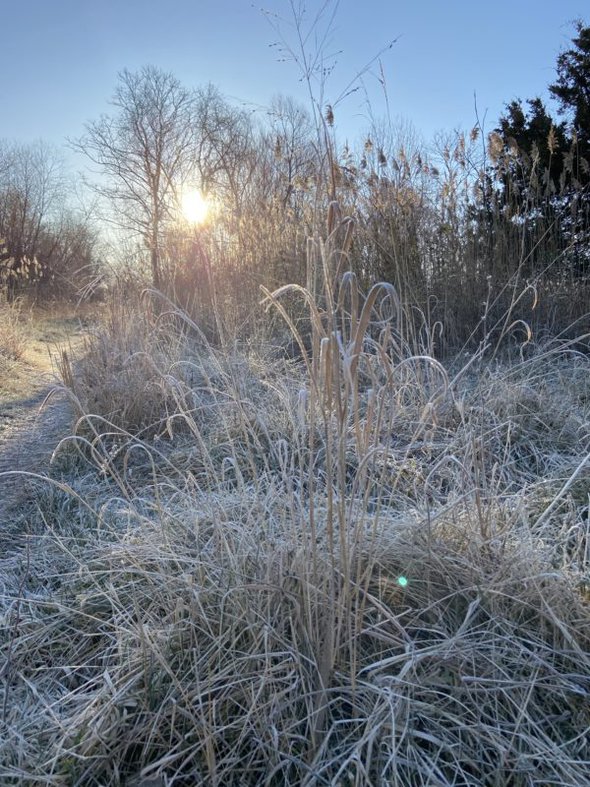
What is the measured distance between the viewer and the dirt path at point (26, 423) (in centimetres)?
221

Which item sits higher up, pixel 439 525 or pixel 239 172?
pixel 239 172

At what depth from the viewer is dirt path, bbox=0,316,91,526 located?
2.21m

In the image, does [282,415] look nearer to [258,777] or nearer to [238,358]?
[238,358]

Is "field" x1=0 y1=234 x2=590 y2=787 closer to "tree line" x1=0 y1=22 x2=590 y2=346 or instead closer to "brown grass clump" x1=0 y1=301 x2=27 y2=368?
"tree line" x1=0 y1=22 x2=590 y2=346

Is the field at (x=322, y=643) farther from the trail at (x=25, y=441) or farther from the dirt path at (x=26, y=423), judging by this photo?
the trail at (x=25, y=441)

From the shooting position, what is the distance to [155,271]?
230 inches

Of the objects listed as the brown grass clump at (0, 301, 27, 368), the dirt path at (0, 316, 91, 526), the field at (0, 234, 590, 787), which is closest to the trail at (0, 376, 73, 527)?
the dirt path at (0, 316, 91, 526)

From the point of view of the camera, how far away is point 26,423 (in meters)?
3.35

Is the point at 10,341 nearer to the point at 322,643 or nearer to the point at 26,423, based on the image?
the point at 26,423

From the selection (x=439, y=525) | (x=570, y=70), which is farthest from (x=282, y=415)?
(x=570, y=70)

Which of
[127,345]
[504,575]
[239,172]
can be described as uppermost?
[239,172]

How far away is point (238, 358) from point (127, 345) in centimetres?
71

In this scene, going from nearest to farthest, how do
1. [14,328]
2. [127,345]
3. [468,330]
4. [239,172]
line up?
[127,345]
[468,330]
[14,328]
[239,172]

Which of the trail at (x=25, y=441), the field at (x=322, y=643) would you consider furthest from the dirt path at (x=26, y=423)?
the field at (x=322, y=643)
